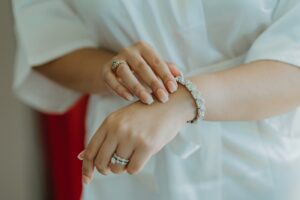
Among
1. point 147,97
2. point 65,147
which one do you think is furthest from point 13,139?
point 147,97

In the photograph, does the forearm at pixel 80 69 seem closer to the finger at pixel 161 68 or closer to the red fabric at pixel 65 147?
the finger at pixel 161 68

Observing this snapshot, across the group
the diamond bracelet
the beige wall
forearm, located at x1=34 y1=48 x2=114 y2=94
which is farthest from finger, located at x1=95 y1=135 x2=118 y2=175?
the beige wall

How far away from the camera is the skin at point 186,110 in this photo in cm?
65

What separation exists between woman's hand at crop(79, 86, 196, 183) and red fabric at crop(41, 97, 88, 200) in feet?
2.77

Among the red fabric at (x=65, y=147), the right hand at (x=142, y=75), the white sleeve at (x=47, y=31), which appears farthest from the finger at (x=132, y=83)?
the red fabric at (x=65, y=147)

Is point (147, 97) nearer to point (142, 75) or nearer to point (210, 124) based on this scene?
point (142, 75)

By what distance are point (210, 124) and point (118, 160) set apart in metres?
0.23

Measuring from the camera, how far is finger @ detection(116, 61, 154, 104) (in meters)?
0.67

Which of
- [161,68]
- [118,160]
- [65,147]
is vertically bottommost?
[65,147]

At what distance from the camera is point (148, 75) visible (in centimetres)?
68

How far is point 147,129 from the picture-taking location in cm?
65

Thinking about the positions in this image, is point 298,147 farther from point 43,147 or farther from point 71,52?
point 43,147

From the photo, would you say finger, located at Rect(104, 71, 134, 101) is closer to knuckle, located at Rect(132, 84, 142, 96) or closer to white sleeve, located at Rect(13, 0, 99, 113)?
knuckle, located at Rect(132, 84, 142, 96)

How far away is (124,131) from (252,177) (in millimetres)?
287
